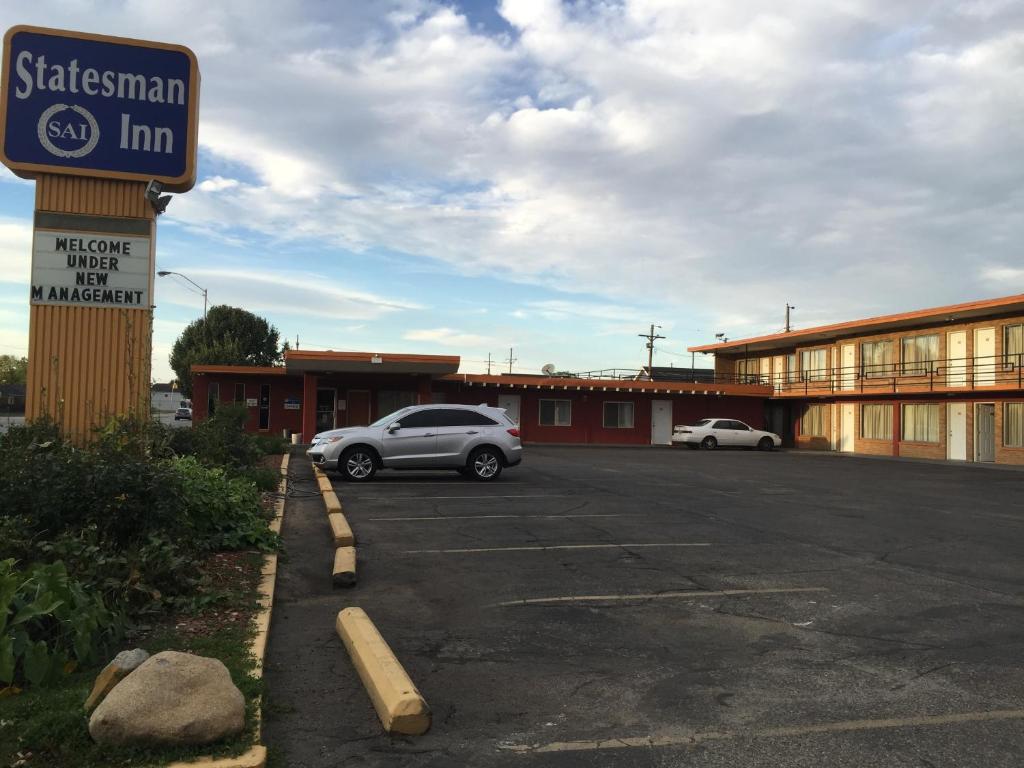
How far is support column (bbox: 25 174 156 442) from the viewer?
998 cm

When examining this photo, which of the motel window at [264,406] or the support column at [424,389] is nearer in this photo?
the support column at [424,389]

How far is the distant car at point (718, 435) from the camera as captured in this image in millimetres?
38562

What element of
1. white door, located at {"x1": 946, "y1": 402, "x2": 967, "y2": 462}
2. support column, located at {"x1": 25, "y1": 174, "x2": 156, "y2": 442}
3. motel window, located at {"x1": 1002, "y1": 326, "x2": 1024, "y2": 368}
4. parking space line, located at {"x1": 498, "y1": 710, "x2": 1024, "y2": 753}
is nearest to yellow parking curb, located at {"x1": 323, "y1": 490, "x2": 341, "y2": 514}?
support column, located at {"x1": 25, "y1": 174, "x2": 156, "y2": 442}

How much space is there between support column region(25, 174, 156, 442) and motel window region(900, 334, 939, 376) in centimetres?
3444

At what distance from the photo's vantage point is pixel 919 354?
36.8m

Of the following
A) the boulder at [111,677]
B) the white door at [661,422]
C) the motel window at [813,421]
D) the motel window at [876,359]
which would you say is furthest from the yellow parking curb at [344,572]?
the motel window at [813,421]

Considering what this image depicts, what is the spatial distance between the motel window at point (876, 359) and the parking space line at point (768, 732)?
37.1 m

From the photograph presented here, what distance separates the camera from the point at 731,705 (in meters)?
4.61

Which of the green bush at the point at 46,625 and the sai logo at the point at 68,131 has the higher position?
the sai logo at the point at 68,131

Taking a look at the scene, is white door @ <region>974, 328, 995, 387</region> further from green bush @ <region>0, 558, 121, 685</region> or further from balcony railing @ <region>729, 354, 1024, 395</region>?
green bush @ <region>0, 558, 121, 685</region>

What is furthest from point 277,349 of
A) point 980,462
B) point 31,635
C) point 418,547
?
point 31,635

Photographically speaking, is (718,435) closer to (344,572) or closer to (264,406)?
(264,406)

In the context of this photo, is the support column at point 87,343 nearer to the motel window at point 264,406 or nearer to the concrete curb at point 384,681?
the concrete curb at point 384,681

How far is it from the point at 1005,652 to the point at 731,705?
250 cm
